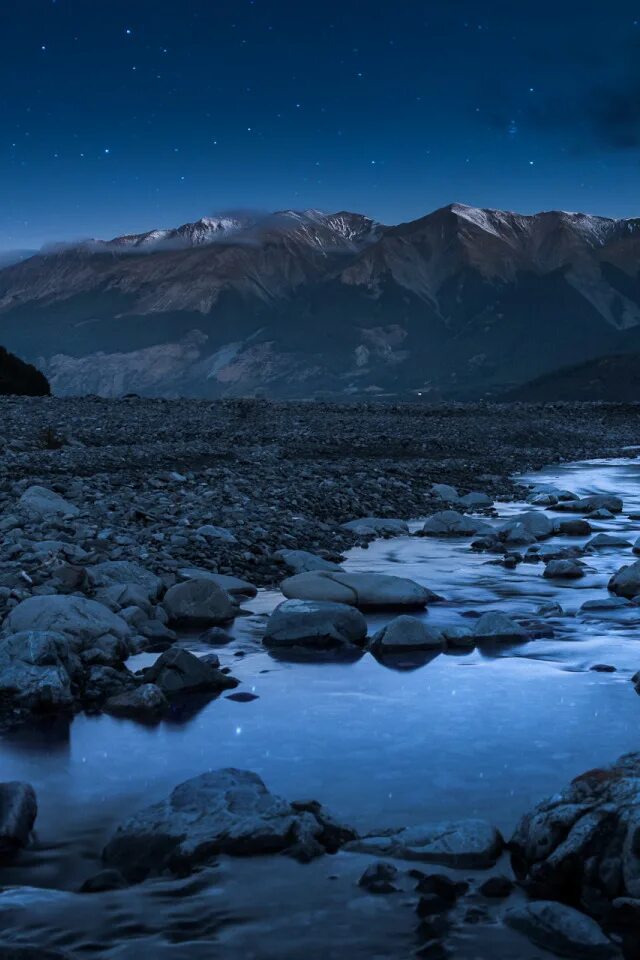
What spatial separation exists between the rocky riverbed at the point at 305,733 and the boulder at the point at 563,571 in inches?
2.3

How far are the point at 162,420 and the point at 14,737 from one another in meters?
24.6

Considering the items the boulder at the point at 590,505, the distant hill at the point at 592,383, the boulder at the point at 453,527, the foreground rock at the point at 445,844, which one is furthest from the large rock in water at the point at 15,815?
the distant hill at the point at 592,383

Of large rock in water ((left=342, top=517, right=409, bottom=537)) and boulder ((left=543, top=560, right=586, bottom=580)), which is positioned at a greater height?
large rock in water ((left=342, top=517, right=409, bottom=537))

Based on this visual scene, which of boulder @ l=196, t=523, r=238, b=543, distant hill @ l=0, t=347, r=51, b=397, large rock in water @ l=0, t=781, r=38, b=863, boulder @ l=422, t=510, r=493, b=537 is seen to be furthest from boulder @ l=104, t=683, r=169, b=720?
distant hill @ l=0, t=347, r=51, b=397

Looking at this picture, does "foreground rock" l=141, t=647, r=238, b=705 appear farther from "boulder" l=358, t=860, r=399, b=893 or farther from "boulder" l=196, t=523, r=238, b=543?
"boulder" l=196, t=523, r=238, b=543

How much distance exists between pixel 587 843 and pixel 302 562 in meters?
7.75

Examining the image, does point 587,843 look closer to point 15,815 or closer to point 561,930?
point 561,930

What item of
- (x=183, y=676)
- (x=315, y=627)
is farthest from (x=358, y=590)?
(x=183, y=676)

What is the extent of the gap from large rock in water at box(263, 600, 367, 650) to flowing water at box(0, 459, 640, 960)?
231 mm

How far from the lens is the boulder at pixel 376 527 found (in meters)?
15.2

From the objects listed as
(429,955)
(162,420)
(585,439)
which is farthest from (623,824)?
(585,439)

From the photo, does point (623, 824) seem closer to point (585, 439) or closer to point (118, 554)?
point (118, 554)

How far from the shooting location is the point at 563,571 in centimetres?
1188

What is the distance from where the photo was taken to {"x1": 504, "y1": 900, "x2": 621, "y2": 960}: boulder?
147 inches
